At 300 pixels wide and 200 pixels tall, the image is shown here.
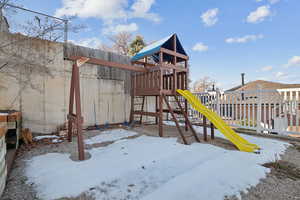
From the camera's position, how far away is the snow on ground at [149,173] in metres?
1.48

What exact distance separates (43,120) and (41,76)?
3.91 ft

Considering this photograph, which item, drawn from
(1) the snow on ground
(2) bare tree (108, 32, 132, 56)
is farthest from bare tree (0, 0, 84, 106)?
(2) bare tree (108, 32, 132, 56)

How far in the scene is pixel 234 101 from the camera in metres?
5.01

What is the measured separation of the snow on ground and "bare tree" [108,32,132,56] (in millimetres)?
13953

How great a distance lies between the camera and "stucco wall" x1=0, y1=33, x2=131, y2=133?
135 inches

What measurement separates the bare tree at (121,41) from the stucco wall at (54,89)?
10505 millimetres

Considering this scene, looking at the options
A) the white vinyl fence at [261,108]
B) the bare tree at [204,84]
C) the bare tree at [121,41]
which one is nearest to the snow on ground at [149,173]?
the white vinyl fence at [261,108]

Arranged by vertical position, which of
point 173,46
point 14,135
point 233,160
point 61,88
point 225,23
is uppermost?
point 225,23

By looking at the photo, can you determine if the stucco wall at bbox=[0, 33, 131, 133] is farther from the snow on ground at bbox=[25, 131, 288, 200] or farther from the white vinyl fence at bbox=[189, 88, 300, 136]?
the white vinyl fence at bbox=[189, 88, 300, 136]

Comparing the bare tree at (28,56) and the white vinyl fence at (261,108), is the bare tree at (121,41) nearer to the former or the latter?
the bare tree at (28,56)

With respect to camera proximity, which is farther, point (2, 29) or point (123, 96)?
point (123, 96)

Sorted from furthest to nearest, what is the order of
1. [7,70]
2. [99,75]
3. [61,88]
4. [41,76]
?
[99,75] → [61,88] → [41,76] → [7,70]

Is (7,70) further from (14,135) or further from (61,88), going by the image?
(14,135)

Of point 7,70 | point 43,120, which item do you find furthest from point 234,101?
point 7,70
